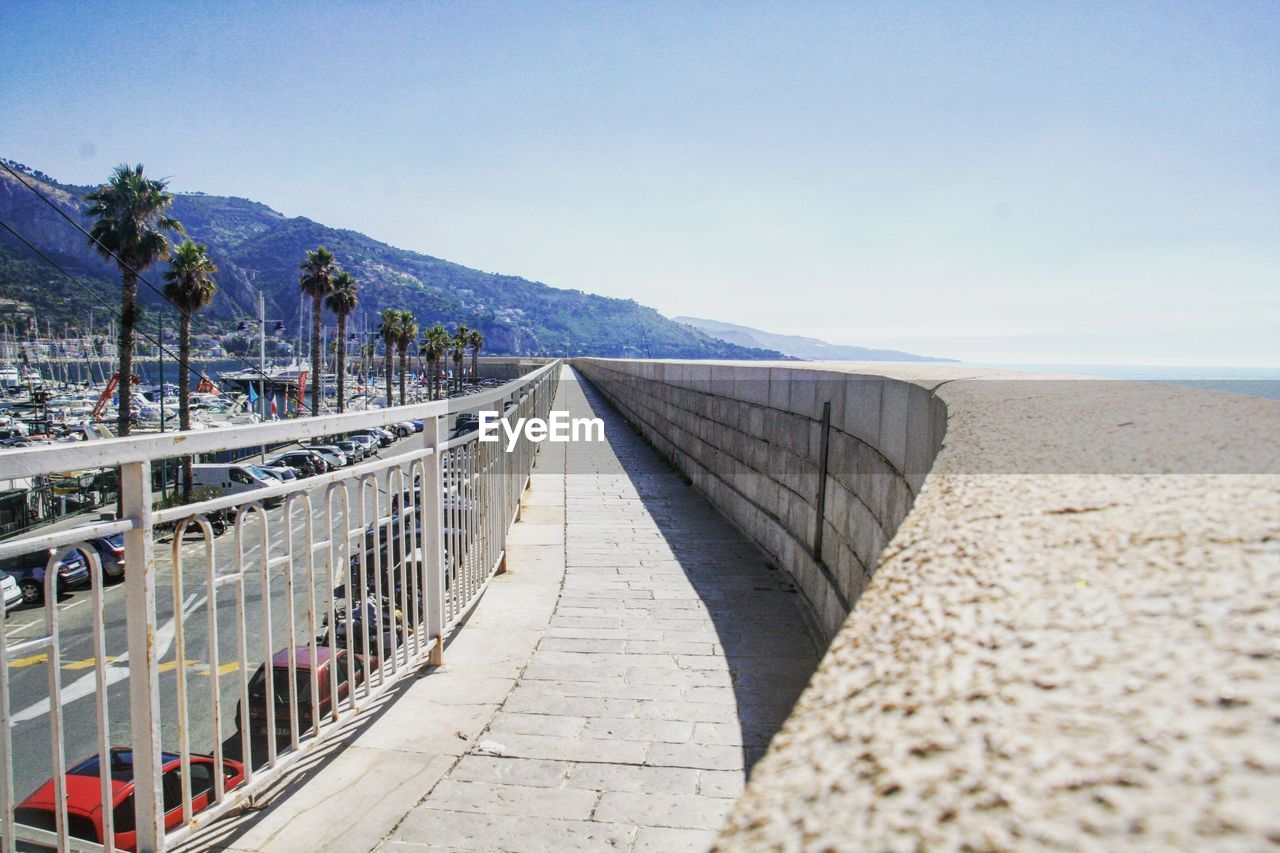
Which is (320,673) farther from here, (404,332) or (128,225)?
(404,332)

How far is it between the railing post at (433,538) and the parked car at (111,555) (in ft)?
6.06

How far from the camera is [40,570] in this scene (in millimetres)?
2199

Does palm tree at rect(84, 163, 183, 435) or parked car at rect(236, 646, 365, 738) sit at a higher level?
palm tree at rect(84, 163, 183, 435)

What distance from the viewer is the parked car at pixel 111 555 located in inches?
90.6

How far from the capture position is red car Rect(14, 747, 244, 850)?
3.04m

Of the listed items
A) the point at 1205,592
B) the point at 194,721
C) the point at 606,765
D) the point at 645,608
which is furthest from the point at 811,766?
the point at 194,721

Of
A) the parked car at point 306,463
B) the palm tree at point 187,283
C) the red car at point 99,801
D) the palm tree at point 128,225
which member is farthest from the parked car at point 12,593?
the palm tree at point 187,283

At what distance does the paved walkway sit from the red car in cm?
56

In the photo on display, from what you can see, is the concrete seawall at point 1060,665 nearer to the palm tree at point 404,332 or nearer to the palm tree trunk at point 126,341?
the palm tree trunk at point 126,341

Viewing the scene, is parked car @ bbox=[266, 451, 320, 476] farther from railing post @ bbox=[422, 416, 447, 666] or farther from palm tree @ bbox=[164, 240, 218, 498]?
palm tree @ bbox=[164, 240, 218, 498]

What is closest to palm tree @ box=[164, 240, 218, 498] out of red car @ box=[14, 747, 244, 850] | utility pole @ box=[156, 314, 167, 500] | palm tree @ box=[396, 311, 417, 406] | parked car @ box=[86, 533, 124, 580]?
utility pole @ box=[156, 314, 167, 500]

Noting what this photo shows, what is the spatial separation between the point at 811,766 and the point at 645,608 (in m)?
4.97

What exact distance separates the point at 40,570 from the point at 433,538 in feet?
7.18

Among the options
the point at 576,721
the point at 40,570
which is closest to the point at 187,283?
the point at 576,721
